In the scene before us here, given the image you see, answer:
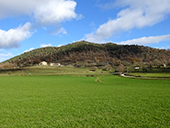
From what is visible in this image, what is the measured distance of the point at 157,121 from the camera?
8406 mm

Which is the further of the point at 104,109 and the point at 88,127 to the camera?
the point at 104,109

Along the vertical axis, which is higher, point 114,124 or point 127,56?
point 127,56

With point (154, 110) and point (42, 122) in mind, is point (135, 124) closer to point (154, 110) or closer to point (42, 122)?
point (154, 110)

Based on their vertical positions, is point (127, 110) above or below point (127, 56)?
below

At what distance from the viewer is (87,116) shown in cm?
931

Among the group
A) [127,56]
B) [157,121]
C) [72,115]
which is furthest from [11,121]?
[127,56]

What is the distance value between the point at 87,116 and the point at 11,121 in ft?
15.8

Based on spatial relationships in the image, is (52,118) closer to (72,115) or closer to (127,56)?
A: (72,115)

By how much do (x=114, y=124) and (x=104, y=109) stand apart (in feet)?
9.39

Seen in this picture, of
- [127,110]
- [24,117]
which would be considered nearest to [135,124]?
[127,110]

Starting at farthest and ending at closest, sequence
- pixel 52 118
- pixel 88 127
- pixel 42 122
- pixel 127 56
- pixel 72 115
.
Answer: pixel 127 56 < pixel 72 115 < pixel 52 118 < pixel 42 122 < pixel 88 127

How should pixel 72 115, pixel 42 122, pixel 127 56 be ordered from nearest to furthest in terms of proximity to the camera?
pixel 42 122, pixel 72 115, pixel 127 56

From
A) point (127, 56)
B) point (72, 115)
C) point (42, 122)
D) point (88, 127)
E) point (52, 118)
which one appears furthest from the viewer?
point (127, 56)

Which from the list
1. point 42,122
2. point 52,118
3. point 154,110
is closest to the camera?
point 42,122
